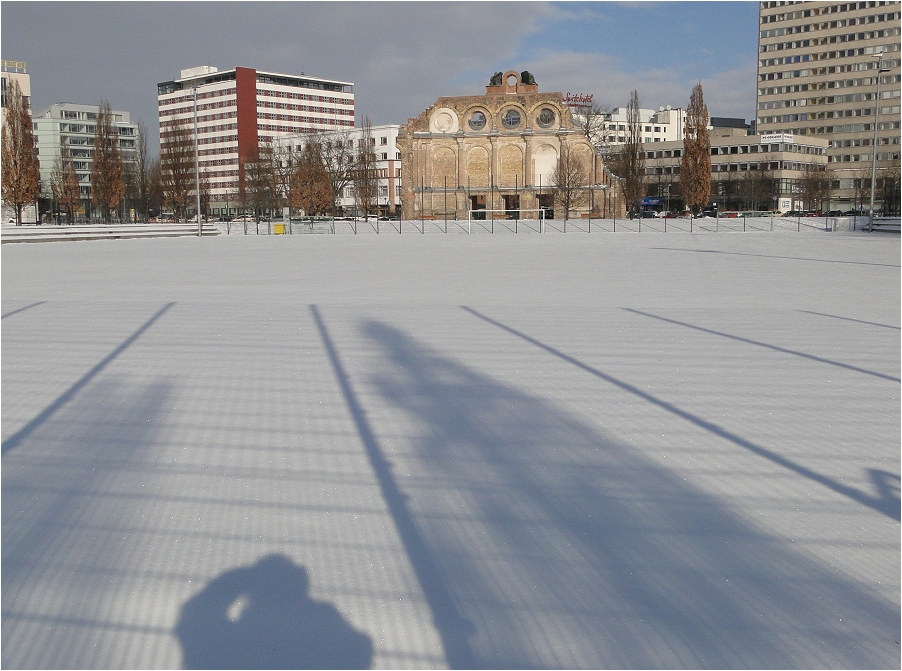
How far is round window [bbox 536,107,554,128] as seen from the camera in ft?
218

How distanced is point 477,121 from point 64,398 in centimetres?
6422

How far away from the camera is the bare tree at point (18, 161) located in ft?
164

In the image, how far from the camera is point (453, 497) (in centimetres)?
408

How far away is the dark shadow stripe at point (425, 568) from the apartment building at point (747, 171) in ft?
308

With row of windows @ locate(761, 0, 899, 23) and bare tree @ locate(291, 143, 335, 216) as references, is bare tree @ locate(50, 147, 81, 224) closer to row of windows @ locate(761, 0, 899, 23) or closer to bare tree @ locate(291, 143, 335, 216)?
bare tree @ locate(291, 143, 335, 216)

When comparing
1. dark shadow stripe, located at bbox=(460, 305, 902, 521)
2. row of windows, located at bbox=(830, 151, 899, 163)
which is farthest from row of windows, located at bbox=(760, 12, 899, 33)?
dark shadow stripe, located at bbox=(460, 305, 902, 521)

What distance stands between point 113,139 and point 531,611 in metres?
63.0

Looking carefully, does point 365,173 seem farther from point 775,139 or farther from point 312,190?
point 775,139

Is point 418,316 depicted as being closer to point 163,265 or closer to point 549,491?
point 549,491

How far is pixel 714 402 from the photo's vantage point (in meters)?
5.87

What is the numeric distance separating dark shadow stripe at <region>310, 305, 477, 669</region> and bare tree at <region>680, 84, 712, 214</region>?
59.7 meters

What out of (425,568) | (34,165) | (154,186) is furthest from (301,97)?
(425,568)

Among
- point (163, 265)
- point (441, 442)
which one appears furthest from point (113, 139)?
point (441, 442)

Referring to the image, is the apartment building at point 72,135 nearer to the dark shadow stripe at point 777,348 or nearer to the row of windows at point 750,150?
the row of windows at point 750,150
